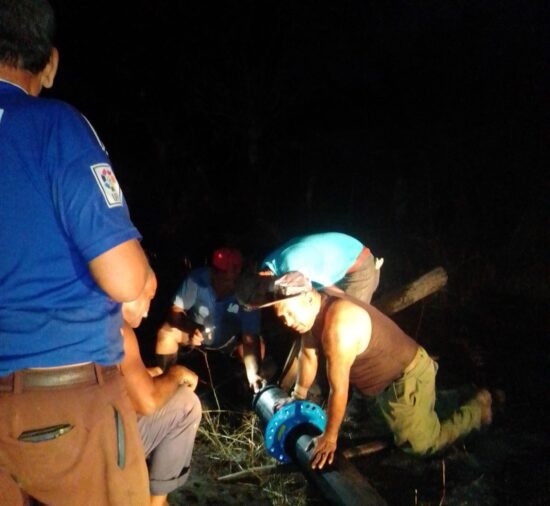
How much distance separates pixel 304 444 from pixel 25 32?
297 cm

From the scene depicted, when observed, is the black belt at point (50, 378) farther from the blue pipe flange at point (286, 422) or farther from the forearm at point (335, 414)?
the blue pipe flange at point (286, 422)

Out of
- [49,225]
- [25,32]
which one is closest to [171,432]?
[49,225]

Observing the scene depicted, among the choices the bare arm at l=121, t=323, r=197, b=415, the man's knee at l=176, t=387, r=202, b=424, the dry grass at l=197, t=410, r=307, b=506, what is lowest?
the dry grass at l=197, t=410, r=307, b=506

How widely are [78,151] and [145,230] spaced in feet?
32.8

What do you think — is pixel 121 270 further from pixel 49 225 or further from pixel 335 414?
pixel 335 414

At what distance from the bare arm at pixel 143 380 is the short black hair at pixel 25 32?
1.17 meters

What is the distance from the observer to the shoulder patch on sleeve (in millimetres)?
1460

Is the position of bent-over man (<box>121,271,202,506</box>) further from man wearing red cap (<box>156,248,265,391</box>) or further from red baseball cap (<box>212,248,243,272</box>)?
red baseball cap (<box>212,248,243,272</box>)

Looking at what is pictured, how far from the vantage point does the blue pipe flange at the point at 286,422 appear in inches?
138

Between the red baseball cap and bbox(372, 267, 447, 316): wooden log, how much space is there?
182 centimetres

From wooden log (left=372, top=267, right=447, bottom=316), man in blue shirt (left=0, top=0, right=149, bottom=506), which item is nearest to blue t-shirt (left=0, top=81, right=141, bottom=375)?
man in blue shirt (left=0, top=0, right=149, bottom=506)

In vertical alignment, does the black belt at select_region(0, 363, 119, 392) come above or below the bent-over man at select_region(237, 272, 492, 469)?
above

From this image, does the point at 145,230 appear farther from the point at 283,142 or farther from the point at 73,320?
the point at 73,320

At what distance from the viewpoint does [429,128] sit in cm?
1182
